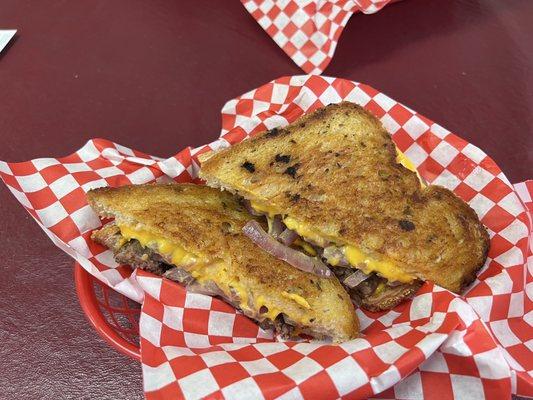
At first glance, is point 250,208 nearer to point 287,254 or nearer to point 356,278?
point 287,254

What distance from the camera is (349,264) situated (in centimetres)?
138

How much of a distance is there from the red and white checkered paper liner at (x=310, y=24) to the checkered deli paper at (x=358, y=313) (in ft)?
1.45

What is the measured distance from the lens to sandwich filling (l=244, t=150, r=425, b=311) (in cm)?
135

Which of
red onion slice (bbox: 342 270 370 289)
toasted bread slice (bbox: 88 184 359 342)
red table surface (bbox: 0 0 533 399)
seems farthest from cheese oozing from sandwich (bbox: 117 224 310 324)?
red table surface (bbox: 0 0 533 399)

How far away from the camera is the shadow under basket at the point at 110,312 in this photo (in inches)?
51.9

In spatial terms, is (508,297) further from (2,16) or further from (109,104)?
(2,16)

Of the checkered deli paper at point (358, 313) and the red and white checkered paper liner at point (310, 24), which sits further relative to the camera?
the red and white checkered paper liner at point (310, 24)

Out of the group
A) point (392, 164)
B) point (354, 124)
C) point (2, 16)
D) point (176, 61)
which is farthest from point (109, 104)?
point (392, 164)

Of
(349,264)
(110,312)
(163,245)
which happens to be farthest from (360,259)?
(110,312)

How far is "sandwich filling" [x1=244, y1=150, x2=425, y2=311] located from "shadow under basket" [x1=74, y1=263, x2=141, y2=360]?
16.9 inches

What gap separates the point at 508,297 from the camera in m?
1.35

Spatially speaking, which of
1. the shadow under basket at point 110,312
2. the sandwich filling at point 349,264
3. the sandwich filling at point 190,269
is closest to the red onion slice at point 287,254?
the sandwich filling at point 349,264

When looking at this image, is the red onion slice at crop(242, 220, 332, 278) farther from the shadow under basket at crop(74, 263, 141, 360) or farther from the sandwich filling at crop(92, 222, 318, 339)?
the shadow under basket at crop(74, 263, 141, 360)

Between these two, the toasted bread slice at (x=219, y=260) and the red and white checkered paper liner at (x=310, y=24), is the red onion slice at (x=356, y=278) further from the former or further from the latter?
the red and white checkered paper liner at (x=310, y=24)
